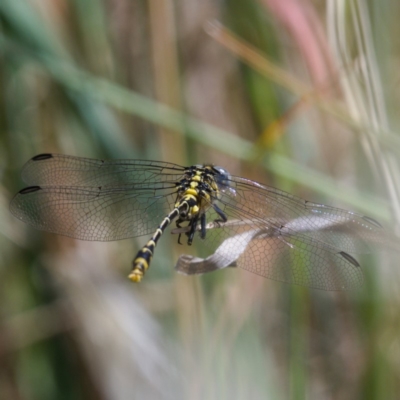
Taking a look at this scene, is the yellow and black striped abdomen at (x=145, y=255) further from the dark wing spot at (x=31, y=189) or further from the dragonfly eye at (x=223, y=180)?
the dark wing spot at (x=31, y=189)

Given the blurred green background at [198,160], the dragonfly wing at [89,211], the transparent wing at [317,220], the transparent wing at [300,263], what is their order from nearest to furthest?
the transparent wing at [317,220], the transparent wing at [300,263], the blurred green background at [198,160], the dragonfly wing at [89,211]

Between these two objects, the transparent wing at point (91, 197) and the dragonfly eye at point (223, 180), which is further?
the dragonfly eye at point (223, 180)

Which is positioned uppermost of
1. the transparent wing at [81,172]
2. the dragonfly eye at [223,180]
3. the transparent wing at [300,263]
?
the dragonfly eye at [223,180]

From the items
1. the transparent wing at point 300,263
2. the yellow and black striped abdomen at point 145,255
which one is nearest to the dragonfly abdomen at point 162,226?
the yellow and black striped abdomen at point 145,255

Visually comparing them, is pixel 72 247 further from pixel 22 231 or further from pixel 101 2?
pixel 101 2

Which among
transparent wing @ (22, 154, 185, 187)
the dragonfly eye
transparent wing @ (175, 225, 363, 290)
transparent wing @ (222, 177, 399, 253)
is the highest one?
the dragonfly eye

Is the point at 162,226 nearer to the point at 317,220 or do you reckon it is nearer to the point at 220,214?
the point at 220,214

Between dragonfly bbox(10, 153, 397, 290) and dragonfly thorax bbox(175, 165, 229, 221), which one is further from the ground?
dragonfly thorax bbox(175, 165, 229, 221)

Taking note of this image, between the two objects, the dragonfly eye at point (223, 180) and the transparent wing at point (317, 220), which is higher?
the dragonfly eye at point (223, 180)

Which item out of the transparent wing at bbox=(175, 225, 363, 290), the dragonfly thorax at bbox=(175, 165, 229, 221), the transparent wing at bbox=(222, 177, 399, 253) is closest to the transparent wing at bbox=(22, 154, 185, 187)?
the dragonfly thorax at bbox=(175, 165, 229, 221)

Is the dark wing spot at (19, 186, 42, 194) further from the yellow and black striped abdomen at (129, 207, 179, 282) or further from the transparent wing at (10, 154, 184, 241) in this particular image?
the yellow and black striped abdomen at (129, 207, 179, 282)
